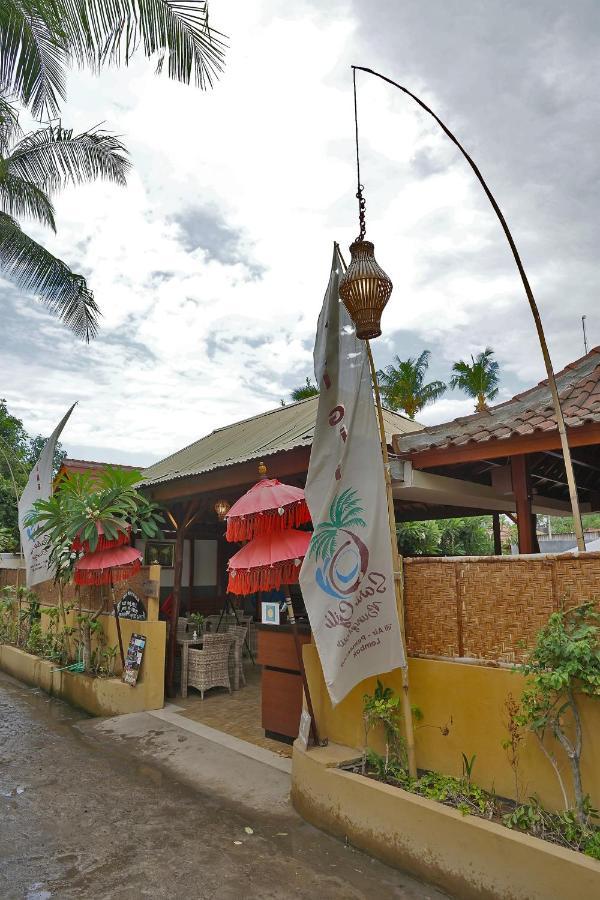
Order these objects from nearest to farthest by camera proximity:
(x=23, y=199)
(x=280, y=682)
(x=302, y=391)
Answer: (x=280, y=682)
(x=23, y=199)
(x=302, y=391)

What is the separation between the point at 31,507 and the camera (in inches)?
367

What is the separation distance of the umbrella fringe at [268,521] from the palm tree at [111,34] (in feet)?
14.2

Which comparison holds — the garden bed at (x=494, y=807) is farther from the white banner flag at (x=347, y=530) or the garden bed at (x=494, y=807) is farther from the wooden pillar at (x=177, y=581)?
the wooden pillar at (x=177, y=581)

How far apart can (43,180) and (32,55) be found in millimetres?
3047

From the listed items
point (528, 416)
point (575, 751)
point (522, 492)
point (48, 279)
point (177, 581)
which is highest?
point (48, 279)

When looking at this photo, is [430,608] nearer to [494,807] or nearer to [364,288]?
[494,807]

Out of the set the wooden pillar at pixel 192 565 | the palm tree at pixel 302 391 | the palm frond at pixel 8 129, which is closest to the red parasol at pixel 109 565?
the wooden pillar at pixel 192 565

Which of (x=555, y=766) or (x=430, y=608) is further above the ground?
(x=430, y=608)

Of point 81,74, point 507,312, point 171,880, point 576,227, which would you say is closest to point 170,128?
point 81,74

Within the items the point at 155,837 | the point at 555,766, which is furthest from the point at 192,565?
the point at 555,766

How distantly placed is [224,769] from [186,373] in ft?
67.2

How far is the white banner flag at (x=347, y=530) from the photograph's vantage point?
3916 millimetres

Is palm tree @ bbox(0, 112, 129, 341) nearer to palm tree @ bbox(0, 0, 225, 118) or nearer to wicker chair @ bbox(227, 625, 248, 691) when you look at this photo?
palm tree @ bbox(0, 0, 225, 118)

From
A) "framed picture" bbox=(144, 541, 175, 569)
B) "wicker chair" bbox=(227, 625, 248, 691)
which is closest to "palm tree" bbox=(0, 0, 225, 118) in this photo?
"wicker chair" bbox=(227, 625, 248, 691)
